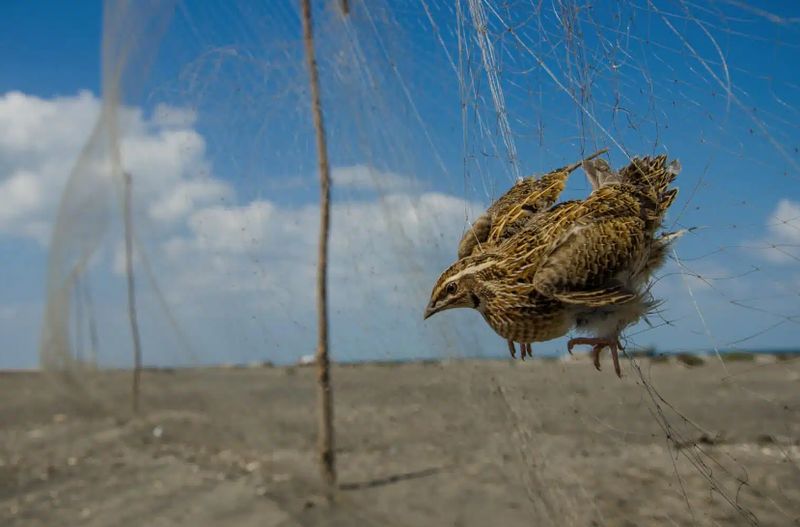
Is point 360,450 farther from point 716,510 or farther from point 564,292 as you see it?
point 564,292

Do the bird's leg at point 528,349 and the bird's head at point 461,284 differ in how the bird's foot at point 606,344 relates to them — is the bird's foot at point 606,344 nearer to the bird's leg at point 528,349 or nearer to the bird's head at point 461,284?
the bird's leg at point 528,349

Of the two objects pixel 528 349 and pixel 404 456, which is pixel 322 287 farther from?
pixel 528 349

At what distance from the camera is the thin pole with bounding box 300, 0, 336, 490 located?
30.2 feet

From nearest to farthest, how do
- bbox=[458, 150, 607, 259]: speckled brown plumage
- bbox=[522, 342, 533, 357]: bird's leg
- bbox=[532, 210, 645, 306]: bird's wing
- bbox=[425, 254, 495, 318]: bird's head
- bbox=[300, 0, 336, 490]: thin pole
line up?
bbox=[532, 210, 645, 306]: bird's wing, bbox=[425, 254, 495, 318]: bird's head, bbox=[458, 150, 607, 259]: speckled brown plumage, bbox=[522, 342, 533, 357]: bird's leg, bbox=[300, 0, 336, 490]: thin pole

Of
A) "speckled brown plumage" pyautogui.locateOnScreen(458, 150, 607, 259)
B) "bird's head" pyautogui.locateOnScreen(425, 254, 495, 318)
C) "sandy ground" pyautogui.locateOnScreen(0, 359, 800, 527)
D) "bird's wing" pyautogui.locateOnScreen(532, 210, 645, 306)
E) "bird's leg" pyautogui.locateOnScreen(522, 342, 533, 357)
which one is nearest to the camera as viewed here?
"bird's wing" pyautogui.locateOnScreen(532, 210, 645, 306)

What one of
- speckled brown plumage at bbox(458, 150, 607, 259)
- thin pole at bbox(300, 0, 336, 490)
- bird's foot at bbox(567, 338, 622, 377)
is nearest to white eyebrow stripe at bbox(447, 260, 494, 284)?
speckled brown plumage at bbox(458, 150, 607, 259)

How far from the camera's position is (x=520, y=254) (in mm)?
2357

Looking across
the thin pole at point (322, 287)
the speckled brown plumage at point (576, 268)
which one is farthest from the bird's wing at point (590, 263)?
the thin pole at point (322, 287)

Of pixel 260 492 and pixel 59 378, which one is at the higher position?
pixel 59 378

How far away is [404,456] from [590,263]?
50.5ft

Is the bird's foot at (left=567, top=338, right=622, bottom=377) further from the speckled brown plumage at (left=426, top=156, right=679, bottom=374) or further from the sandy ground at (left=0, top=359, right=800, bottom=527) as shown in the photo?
the sandy ground at (left=0, top=359, right=800, bottom=527)

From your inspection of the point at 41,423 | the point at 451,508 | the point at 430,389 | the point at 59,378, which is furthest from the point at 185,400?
the point at 451,508

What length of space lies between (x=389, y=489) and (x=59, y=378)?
636 cm

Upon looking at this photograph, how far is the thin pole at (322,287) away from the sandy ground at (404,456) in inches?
39.4
